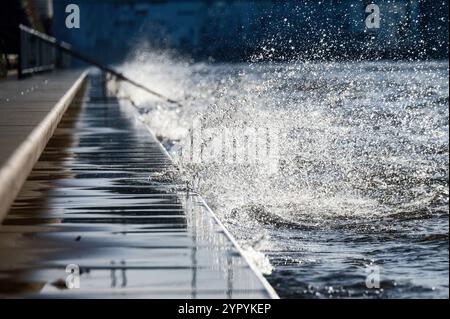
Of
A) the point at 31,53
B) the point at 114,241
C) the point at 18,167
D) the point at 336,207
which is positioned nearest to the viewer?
the point at 114,241

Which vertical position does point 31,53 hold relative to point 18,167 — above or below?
below

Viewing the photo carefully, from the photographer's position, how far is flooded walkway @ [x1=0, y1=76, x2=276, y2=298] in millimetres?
7391

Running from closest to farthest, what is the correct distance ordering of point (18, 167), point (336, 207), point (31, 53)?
point (18, 167) → point (336, 207) → point (31, 53)

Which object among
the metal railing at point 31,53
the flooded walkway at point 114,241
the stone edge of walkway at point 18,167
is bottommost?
the metal railing at point 31,53

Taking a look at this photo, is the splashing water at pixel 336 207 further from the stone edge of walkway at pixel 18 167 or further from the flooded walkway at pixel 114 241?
the stone edge of walkway at pixel 18 167

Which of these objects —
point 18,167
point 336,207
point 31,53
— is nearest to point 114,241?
point 18,167

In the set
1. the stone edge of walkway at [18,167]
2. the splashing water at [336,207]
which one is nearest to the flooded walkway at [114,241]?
the stone edge of walkway at [18,167]

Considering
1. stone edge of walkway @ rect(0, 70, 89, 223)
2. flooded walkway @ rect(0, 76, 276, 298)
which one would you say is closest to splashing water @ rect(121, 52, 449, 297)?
flooded walkway @ rect(0, 76, 276, 298)

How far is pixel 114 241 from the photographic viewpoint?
29.7 ft

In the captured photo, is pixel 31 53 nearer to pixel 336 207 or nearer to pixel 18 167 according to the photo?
pixel 336 207

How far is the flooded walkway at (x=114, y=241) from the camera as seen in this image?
24.2 feet

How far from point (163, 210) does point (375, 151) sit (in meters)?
14.0
